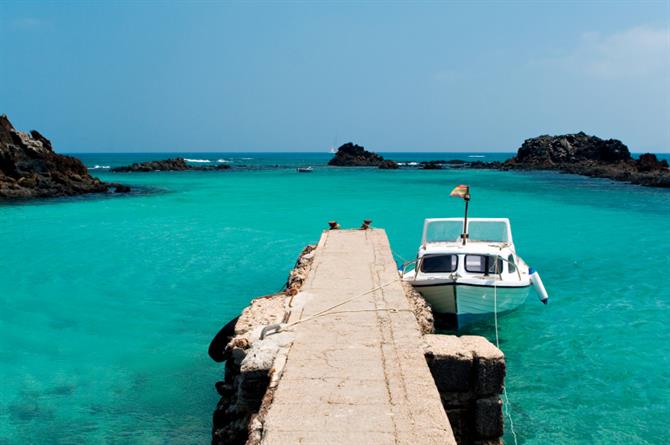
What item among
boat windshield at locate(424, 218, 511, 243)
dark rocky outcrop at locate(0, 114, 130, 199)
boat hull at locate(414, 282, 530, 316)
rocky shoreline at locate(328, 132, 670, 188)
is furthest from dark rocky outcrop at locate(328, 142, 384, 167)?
boat hull at locate(414, 282, 530, 316)

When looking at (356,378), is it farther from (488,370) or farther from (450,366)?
(488,370)

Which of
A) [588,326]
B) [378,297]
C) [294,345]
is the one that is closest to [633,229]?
[588,326]

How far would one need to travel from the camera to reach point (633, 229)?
90.8 ft

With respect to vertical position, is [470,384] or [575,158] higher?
[575,158]

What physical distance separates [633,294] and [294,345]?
12769mm

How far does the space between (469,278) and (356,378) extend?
6417mm

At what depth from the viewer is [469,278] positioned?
11664 mm

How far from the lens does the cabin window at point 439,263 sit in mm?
12273

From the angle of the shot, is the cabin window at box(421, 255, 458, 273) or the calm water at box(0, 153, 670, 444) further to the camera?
the cabin window at box(421, 255, 458, 273)

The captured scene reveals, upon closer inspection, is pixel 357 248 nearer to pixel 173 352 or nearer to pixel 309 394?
pixel 173 352

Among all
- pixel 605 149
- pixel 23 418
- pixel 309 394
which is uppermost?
pixel 605 149

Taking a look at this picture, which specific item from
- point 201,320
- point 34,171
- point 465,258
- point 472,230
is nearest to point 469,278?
point 465,258

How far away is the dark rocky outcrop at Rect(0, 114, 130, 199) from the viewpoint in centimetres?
4278

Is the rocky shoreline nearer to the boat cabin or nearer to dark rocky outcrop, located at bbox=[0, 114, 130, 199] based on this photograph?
dark rocky outcrop, located at bbox=[0, 114, 130, 199]
